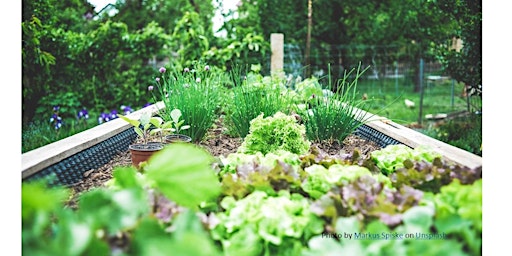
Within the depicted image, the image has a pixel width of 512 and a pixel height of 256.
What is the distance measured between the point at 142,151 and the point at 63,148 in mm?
345

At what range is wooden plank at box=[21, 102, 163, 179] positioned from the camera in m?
1.55

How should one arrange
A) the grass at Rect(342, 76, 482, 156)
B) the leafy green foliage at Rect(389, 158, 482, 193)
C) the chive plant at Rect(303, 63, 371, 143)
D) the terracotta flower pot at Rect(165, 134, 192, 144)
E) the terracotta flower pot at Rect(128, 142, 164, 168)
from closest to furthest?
the leafy green foliage at Rect(389, 158, 482, 193), the terracotta flower pot at Rect(128, 142, 164, 168), the terracotta flower pot at Rect(165, 134, 192, 144), the chive plant at Rect(303, 63, 371, 143), the grass at Rect(342, 76, 482, 156)

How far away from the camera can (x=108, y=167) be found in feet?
7.20

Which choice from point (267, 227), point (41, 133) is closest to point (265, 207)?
point (267, 227)

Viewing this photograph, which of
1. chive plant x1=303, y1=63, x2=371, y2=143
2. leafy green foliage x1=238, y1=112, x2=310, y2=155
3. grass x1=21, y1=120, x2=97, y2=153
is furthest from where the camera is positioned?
grass x1=21, y1=120, x2=97, y2=153

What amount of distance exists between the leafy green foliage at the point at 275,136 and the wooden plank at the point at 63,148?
2.30 feet

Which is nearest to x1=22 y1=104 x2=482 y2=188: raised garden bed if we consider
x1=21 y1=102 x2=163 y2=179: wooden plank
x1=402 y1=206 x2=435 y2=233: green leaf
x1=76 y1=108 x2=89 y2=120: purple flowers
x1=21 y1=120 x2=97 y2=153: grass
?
x1=21 y1=102 x2=163 y2=179: wooden plank

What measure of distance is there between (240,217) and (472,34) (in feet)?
14.5

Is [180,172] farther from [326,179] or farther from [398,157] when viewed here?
[398,157]

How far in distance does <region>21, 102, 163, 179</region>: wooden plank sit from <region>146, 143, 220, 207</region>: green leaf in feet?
2.13

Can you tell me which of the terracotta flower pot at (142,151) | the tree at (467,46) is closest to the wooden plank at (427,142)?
the terracotta flower pot at (142,151)

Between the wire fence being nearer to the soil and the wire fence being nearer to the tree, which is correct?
the tree

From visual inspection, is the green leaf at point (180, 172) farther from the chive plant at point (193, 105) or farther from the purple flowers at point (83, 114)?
the purple flowers at point (83, 114)
